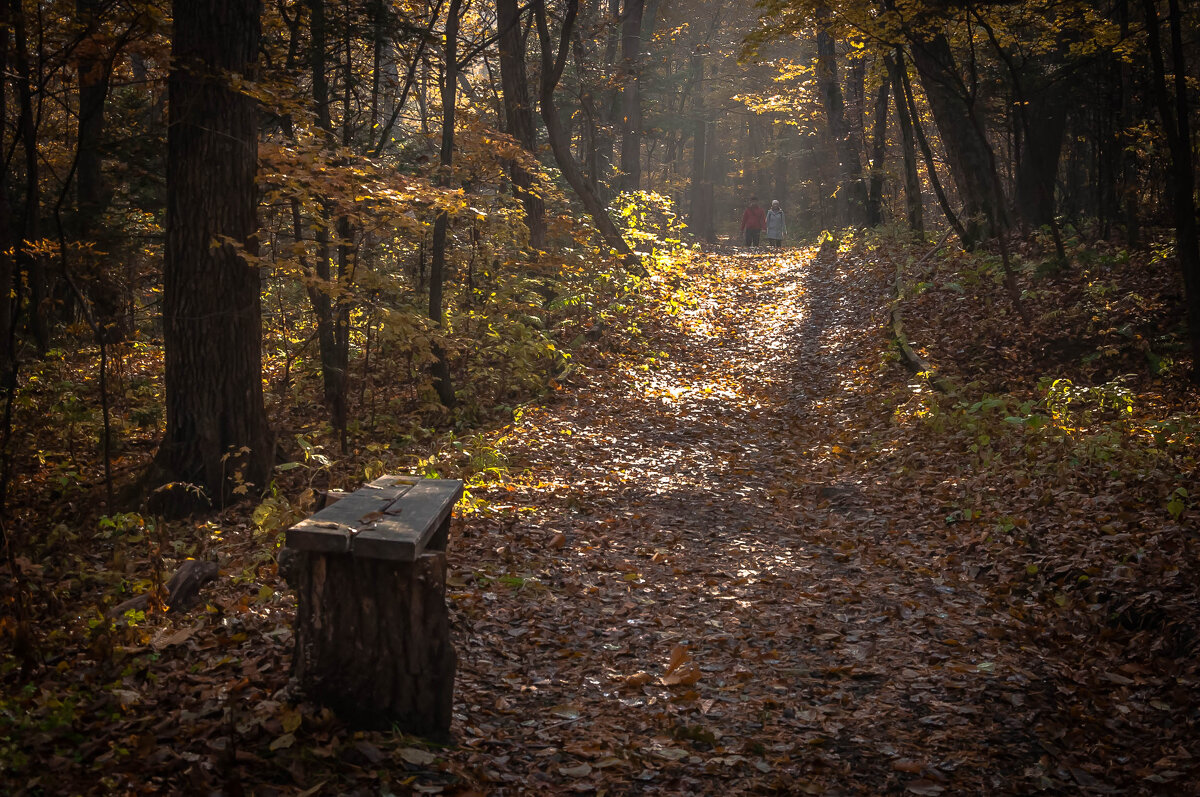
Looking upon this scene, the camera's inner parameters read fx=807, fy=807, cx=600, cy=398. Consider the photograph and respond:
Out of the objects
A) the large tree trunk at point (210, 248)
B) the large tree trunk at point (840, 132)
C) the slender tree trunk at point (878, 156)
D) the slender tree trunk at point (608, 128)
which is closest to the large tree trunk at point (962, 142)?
the slender tree trunk at point (878, 156)

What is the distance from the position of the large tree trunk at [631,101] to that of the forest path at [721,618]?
14.0 metres

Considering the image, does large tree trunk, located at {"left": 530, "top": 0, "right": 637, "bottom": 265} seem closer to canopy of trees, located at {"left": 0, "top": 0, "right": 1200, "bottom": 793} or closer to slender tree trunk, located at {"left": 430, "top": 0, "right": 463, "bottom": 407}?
canopy of trees, located at {"left": 0, "top": 0, "right": 1200, "bottom": 793}

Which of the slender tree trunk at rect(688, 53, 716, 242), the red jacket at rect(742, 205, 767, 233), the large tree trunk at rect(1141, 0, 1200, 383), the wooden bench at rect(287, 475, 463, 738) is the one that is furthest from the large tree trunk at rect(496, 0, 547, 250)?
the slender tree trunk at rect(688, 53, 716, 242)

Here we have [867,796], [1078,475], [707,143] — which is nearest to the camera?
[867,796]

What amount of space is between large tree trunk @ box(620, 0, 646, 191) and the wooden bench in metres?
19.3

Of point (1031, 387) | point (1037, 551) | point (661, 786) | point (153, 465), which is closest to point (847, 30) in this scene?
point (1031, 387)

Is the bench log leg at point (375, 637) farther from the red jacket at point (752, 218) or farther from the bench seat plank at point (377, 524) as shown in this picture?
the red jacket at point (752, 218)

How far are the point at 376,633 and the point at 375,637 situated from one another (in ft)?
0.06

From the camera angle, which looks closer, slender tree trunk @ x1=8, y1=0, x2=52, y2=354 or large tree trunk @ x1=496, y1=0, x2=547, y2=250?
slender tree trunk @ x1=8, y1=0, x2=52, y2=354

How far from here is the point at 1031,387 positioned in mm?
9594

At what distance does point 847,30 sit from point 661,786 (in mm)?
12240

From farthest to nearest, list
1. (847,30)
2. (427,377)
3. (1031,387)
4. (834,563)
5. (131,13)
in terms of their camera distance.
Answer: (847,30), (427,377), (1031,387), (834,563), (131,13)

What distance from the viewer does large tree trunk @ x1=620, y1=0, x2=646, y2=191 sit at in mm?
21906

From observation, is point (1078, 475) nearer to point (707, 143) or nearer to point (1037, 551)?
point (1037, 551)
